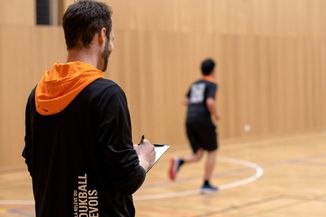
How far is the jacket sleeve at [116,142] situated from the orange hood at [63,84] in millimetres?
95

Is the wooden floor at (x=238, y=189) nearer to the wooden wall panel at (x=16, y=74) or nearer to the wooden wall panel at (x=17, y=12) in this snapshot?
the wooden wall panel at (x=16, y=74)

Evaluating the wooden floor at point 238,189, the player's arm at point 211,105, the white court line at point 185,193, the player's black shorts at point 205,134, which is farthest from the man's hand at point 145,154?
the player's black shorts at point 205,134

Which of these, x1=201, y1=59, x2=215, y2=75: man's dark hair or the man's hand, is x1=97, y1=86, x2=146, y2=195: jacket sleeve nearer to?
the man's hand

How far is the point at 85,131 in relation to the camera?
6.85ft

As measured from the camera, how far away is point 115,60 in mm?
10914

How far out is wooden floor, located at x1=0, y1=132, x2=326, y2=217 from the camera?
6461 mm

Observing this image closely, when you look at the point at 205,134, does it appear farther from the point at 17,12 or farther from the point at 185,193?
the point at 17,12

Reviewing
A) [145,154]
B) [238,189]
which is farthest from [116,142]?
[238,189]

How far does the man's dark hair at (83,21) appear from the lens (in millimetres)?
2102

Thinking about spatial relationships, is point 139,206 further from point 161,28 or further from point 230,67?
point 230,67

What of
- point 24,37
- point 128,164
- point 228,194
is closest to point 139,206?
point 228,194

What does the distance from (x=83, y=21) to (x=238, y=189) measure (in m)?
5.91

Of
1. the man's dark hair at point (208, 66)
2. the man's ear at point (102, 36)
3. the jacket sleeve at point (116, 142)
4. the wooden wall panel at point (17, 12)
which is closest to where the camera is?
the jacket sleeve at point (116, 142)

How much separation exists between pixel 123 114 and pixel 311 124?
1379cm
